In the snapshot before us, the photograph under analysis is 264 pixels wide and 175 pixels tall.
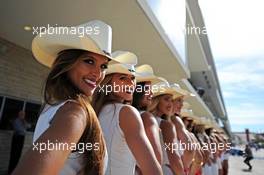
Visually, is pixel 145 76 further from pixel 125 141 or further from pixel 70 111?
pixel 70 111

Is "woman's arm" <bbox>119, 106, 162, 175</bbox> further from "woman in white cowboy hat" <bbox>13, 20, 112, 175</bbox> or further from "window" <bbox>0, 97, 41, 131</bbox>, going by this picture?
"window" <bbox>0, 97, 41, 131</bbox>

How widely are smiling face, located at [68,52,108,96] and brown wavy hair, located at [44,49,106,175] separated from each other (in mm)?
20

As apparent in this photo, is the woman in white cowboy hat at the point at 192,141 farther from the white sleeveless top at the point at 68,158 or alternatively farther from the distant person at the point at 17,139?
the distant person at the point at 17,139

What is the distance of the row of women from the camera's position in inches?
37.9

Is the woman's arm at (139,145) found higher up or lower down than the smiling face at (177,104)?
lower down

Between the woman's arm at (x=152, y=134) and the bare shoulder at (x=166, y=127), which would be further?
the bare shoulder at (x=166, y=127)

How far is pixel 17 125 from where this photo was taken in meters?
5.74

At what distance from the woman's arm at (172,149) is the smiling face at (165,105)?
0.23 meters

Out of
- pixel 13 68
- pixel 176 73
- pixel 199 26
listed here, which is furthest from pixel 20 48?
pixel 199 26

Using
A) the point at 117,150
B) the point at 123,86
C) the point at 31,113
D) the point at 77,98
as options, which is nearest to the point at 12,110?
the point at 31,113

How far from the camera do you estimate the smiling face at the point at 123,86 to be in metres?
2.10

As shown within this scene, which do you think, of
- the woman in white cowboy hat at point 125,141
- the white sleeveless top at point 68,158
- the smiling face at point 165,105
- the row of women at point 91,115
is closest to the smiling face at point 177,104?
the smiling face at point 165,105

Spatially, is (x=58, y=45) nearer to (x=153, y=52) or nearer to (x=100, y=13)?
(x=100, y=13)

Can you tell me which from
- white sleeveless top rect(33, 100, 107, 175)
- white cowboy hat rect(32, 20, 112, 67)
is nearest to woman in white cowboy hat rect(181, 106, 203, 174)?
white cowboy hat rect(32, 20, 112, 67)
